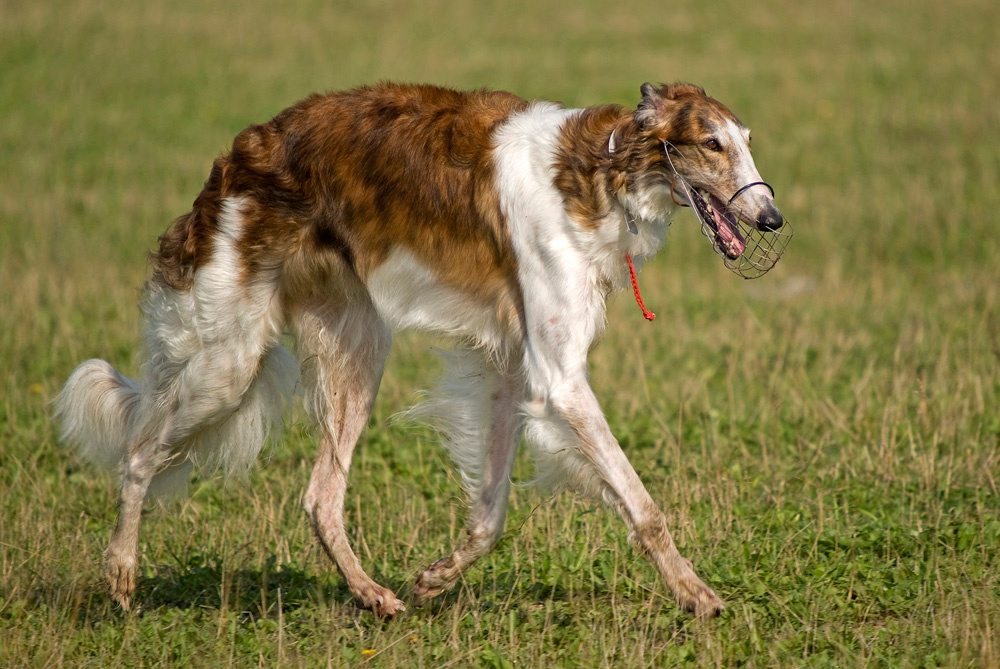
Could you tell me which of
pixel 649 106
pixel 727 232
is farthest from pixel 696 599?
pixel 649 106

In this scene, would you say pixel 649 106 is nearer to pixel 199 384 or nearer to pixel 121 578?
pixel 199 384

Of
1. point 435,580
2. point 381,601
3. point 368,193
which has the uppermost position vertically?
point 368,193

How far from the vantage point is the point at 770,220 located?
3953 millimetres

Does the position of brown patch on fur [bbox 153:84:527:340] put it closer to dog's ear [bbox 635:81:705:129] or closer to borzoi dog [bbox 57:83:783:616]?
borzoi dog [bbox 57:83:783:616]

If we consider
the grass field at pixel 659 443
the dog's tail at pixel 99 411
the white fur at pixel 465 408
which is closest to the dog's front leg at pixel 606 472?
the grass field at pixel 659 443

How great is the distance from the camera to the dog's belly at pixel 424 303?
4656mm

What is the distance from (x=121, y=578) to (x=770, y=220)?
301 centimetres

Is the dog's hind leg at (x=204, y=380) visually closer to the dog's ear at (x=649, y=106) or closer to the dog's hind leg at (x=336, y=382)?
the dog's hind leg at (x=336, y=382)

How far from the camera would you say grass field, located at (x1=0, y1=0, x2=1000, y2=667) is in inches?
176

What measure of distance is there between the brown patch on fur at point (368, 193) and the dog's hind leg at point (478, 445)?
485mm

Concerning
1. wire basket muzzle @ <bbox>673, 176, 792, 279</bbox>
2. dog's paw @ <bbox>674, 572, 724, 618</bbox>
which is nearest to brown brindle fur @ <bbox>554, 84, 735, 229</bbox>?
wire basket muzzle @ <bbox>673, 176, 792, 279</bbox>

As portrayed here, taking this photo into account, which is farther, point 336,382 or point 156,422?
point 336,382

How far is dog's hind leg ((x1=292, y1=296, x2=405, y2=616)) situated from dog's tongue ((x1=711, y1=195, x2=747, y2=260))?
1.68 meters

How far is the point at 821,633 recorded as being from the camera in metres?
4.33
